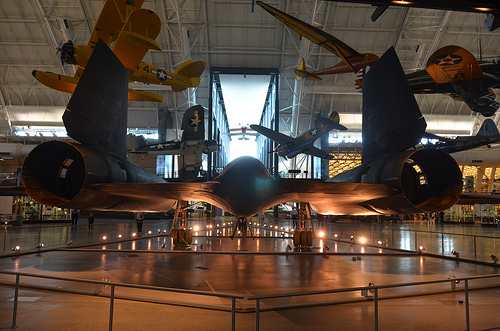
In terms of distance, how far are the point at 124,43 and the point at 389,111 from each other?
8.86 m

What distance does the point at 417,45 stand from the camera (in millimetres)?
23844

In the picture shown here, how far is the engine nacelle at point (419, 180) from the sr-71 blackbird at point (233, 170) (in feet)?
0.04

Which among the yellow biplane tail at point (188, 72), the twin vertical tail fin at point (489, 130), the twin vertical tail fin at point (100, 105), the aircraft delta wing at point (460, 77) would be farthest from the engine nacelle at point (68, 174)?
the twin vertical tail fin at point (489, 130)

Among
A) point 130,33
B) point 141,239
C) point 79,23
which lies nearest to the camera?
point 130,33

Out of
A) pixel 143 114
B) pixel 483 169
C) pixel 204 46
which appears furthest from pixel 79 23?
pixel 483 169

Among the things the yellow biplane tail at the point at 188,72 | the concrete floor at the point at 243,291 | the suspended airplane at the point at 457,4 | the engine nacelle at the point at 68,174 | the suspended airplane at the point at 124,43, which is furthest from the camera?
the yellow biplane tail at the point at 188,72

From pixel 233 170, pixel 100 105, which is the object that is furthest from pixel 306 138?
pixel 100 105

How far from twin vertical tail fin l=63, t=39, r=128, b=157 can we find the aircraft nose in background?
1.99 m

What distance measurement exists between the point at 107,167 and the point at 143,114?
27931mm

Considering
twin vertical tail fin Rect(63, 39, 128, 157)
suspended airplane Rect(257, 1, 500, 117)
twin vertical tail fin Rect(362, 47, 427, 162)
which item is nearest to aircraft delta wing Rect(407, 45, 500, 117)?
suspended airplane Rect(257, 1, 500, 117)

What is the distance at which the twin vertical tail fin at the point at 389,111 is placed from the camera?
17.2 ft

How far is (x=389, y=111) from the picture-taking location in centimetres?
575

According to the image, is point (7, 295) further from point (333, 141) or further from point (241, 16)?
point (333, 141)

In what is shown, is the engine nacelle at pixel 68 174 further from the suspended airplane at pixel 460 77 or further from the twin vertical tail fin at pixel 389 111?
the suspended airplane at pixel 460 77
